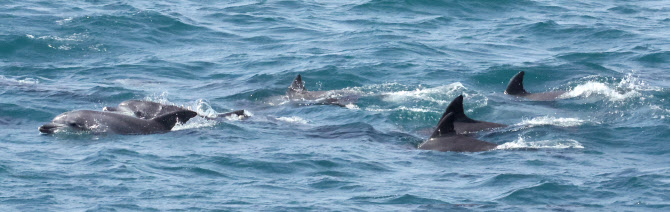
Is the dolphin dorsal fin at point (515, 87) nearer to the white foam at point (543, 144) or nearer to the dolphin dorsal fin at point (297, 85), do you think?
the dolphin dorsal fin at point (297, 85)

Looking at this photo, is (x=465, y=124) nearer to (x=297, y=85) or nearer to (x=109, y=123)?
(x=297, y=85)

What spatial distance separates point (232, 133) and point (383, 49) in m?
11.3

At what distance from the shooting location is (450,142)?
1745 centimetres

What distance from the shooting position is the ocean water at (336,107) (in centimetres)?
1426

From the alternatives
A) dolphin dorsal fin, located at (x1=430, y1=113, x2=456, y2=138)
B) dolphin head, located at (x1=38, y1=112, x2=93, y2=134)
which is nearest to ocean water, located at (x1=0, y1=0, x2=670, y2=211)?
dolphin head, located at (x1=38, y1=112, x2=93, y2=134)

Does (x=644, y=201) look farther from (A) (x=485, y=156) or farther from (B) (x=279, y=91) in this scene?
(B) (x=279, y=91)

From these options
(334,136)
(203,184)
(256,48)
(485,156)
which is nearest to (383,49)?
(256,48)

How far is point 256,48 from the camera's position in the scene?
30734mm

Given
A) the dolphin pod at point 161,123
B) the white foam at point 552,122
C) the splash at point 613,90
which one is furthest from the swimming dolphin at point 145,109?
the splash at point 613,90

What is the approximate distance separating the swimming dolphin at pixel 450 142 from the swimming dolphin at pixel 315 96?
5.00 m

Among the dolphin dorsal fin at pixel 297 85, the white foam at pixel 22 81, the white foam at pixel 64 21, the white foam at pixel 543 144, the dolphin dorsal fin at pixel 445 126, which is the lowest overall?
the white foam at pixel 22 81

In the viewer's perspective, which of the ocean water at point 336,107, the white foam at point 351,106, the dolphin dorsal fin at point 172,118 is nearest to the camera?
the ocean water at point 336,107

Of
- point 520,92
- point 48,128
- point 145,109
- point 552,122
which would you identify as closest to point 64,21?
point 145,109

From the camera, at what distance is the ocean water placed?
14.3 meters
